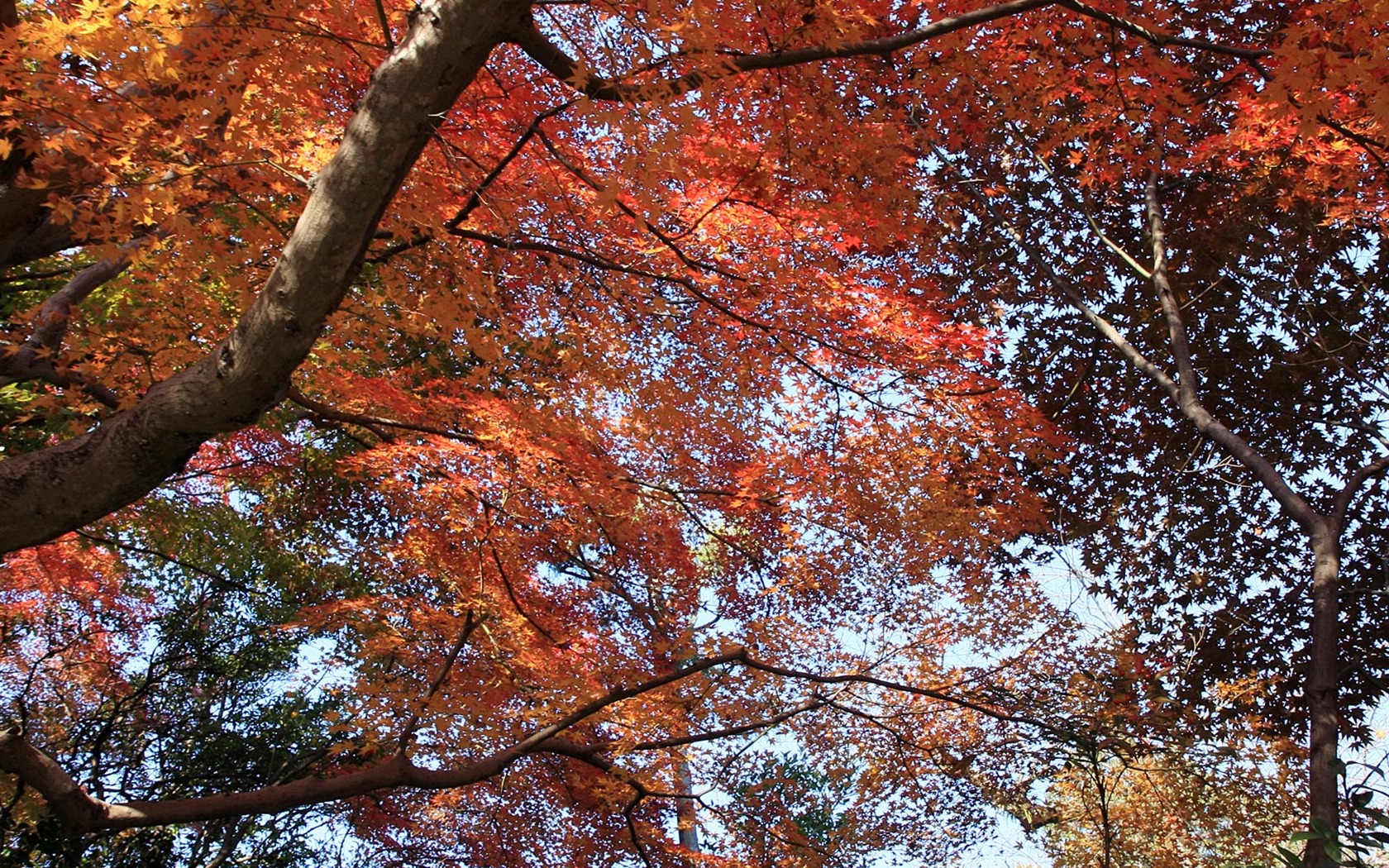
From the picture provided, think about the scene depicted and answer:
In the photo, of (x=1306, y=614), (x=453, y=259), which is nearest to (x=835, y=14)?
(x=453, y=259)

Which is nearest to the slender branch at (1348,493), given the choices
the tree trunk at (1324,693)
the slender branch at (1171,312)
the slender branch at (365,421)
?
the tree trunk at (1324,693)

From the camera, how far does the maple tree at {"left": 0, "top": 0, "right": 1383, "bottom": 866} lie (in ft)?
11.4

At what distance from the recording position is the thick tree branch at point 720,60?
3.30 metres

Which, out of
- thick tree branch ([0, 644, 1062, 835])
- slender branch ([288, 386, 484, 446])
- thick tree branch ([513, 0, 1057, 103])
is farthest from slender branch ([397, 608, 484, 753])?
thick tree branch ([513, 0, 1057, 103])

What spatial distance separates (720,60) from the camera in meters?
3.23

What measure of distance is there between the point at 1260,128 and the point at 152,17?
679cm

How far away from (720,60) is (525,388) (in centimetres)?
382

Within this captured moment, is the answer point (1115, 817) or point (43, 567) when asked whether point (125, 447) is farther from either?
point (1115, 817)

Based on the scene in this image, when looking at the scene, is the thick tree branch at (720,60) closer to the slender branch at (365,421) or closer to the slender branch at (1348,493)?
the slender branch at (365,421)

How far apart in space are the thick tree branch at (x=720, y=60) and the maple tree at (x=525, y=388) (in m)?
0.02

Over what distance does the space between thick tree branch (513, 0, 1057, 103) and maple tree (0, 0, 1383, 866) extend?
0.07ft

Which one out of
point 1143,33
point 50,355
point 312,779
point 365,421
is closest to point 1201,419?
point 1143,33

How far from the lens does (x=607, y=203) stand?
3.23m

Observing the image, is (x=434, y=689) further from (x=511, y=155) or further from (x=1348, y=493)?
(x=1348, y=493)
